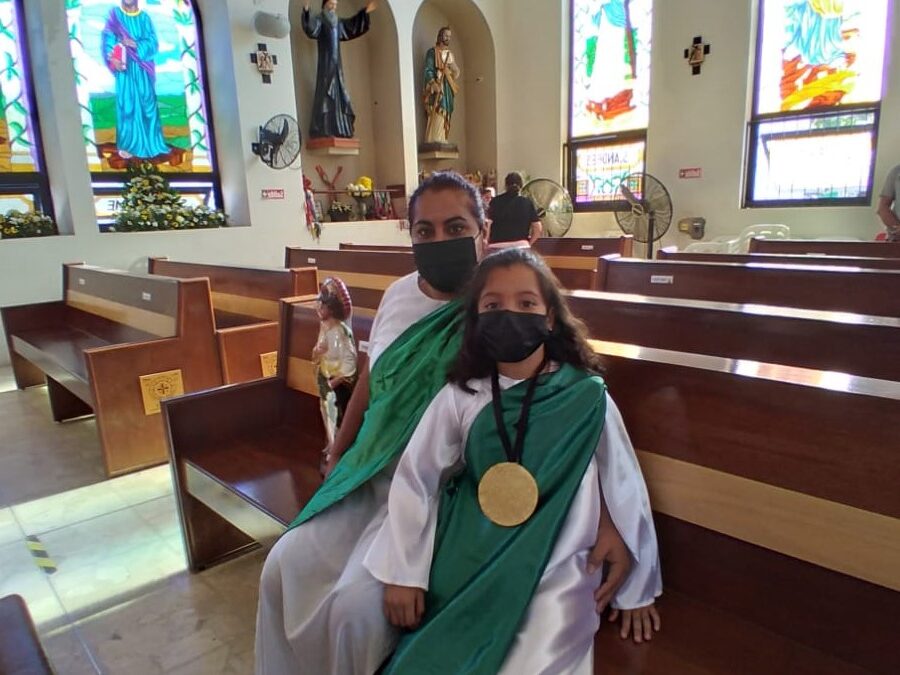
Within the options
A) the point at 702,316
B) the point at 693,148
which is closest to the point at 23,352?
the point at 702,316

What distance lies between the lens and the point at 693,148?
7496 millimetres

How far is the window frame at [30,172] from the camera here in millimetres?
5895

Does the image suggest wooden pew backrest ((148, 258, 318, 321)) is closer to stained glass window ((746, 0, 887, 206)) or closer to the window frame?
the window frame

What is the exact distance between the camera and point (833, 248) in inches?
146

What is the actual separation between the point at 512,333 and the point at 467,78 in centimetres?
943

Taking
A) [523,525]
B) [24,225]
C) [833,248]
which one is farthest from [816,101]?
[24,225]

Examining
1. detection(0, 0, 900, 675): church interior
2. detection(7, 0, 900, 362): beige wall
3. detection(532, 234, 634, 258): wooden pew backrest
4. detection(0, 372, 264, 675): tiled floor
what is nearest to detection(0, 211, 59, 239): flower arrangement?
detection(0, 0, 900, 675): church interior

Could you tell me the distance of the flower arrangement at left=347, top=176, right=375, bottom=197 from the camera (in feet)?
26.5

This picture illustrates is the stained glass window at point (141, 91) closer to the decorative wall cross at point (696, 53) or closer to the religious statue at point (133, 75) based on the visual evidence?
the religious statue at point (133, 75)

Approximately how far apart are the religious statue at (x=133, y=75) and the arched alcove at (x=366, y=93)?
196 cm

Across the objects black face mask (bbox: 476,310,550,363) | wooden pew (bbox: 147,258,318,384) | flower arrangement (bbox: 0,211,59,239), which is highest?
flower arrangement (bbox: 0,211,59,239)

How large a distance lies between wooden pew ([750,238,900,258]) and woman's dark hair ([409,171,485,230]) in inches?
116

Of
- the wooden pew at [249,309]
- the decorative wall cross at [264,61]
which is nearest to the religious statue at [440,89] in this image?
the decorative wall cross at [264,61]

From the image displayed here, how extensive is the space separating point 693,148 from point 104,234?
6610mm
